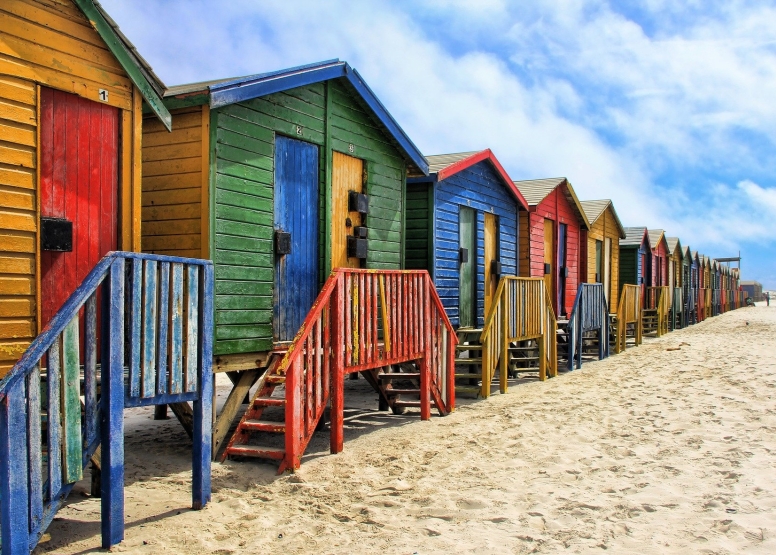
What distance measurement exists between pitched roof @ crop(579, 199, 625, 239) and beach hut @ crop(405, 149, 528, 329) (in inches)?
245

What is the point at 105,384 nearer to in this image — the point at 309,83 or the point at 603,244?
the point at 309,83

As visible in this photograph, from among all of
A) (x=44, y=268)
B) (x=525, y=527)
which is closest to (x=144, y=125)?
(x=44, y=268)

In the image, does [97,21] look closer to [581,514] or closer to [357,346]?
[357,346]

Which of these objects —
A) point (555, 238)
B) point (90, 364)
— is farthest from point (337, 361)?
point (555, 238)

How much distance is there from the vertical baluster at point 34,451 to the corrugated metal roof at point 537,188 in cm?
1306

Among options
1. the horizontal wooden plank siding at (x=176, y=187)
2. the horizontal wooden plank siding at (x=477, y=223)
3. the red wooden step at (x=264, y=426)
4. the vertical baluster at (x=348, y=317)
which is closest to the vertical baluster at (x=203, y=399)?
the red wooden step at (x=264, y=426)

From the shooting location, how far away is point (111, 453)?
4465mm

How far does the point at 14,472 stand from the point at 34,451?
0.54ft

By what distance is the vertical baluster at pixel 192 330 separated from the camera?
5.09 meters

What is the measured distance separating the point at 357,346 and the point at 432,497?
7.40ft

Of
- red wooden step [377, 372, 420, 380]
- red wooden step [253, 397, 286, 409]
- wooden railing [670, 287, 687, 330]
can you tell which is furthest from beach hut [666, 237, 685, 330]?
red wooden step [253, 397, 286, 409]

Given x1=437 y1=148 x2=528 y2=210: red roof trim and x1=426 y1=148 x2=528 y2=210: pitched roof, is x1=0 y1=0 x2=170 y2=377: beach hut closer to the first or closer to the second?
x1=426 y1=148 x2=528 y2=210: pitched roof

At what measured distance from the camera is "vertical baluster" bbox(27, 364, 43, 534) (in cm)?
382

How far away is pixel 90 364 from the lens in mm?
4355
